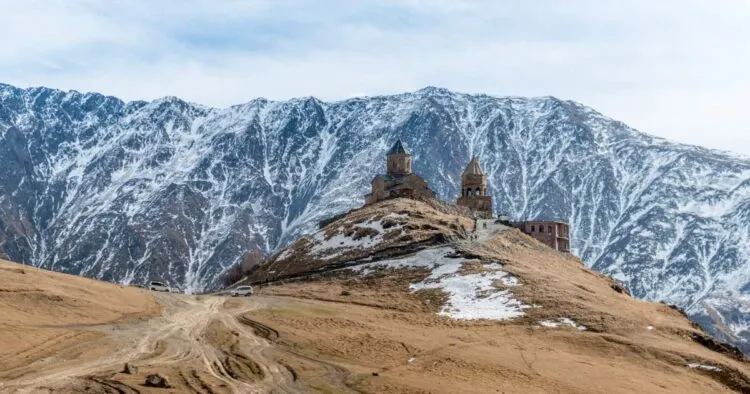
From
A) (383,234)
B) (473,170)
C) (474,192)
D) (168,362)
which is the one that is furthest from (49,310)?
(473,170)

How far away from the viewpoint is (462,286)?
6406 centimetres

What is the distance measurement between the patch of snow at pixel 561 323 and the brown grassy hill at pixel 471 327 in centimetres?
13

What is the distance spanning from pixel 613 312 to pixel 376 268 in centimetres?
2168

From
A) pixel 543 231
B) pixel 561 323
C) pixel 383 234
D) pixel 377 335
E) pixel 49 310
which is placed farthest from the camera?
pixel 543 231

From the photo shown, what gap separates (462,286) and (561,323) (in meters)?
10.7

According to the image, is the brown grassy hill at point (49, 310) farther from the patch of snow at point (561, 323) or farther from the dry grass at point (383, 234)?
the patch of snow at point (561, 323)

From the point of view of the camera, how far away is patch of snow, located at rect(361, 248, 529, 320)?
58275 mm

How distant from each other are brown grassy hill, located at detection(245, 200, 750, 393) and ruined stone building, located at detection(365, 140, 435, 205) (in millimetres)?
29561

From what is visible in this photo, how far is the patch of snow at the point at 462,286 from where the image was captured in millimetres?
58275

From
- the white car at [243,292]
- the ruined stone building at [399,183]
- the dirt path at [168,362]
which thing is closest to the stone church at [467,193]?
the ruined stone building at [399,183]

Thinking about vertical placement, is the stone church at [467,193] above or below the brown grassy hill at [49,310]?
above

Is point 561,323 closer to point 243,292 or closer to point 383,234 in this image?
point 243,292

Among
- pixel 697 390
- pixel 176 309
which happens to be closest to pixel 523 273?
pixel 697 390

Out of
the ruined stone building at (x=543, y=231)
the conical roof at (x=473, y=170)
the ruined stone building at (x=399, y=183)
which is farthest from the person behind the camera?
the conical roof at (x=473, y=170)
